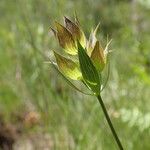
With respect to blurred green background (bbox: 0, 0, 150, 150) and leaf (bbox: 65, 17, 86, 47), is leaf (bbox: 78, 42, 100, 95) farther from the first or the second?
blurred green background (bbox: 0, 0, 150, 150)

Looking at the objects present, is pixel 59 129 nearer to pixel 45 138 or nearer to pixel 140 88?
pixel 45 138

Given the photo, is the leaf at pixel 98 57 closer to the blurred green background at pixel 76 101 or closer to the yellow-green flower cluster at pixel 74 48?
the yellow-green flower cluster at pixel 74 48

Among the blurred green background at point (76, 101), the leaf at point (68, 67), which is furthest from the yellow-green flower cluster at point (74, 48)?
the blurred green background at point (76, 101)

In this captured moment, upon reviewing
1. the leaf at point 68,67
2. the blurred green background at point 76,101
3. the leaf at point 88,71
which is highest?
the blurred green background at point 76,101

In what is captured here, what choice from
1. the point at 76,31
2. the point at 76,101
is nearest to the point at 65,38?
the point at 76,31

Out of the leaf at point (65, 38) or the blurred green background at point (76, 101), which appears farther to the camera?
the blurred green background at point (76, 101)

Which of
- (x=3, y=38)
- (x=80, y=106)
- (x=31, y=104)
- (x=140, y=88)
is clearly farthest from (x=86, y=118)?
(x=3, y=38)

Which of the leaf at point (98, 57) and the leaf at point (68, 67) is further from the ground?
the leaf at point (68, 67)
